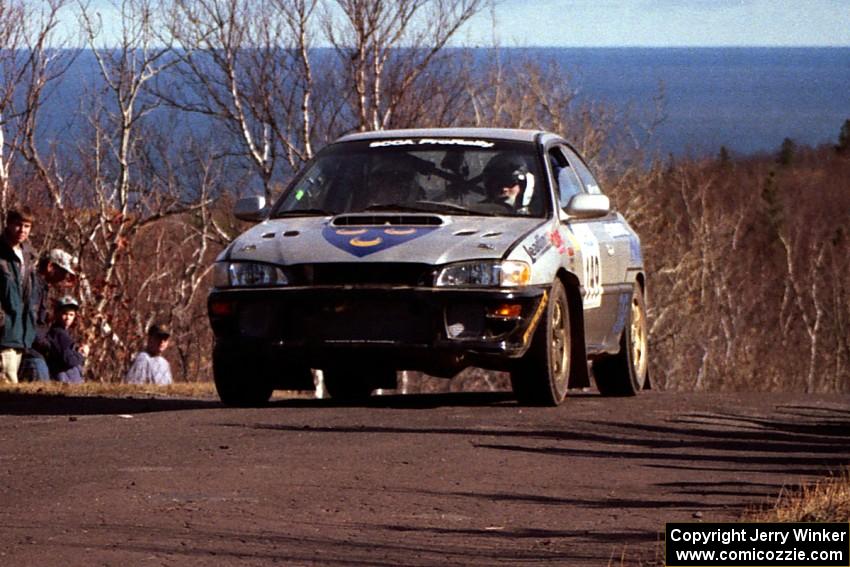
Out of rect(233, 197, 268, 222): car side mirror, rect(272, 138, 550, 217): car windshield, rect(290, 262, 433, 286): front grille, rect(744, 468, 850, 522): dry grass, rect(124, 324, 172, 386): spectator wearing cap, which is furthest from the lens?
rect(124, 324, 172, 386): spectator wearing cap

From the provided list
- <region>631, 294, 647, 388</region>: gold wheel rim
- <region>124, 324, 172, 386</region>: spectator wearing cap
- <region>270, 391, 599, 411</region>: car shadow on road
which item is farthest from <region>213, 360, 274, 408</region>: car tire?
<region>124, 324, 172, 386</region>: spectator wearing cap

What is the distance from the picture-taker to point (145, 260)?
1812 inches

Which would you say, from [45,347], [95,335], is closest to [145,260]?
[95,335]

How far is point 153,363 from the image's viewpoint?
18.0 metres

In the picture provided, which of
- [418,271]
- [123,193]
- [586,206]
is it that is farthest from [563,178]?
[123,193]

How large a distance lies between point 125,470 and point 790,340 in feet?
292

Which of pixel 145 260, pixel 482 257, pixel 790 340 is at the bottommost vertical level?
pixel 790 340

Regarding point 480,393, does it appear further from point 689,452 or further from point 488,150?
point 689,452

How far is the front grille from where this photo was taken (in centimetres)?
1110

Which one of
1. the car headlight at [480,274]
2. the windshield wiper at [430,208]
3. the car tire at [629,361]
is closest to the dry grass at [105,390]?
the car tire at [629,361]

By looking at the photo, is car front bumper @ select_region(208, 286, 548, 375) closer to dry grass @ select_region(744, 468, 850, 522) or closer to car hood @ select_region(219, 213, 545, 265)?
car hood @ select_region(219, 213, 545, 265)

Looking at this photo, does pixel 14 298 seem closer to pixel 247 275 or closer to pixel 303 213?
pixel 303 213

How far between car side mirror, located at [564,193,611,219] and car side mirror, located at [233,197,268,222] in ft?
6.18

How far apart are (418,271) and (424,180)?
123 cm
